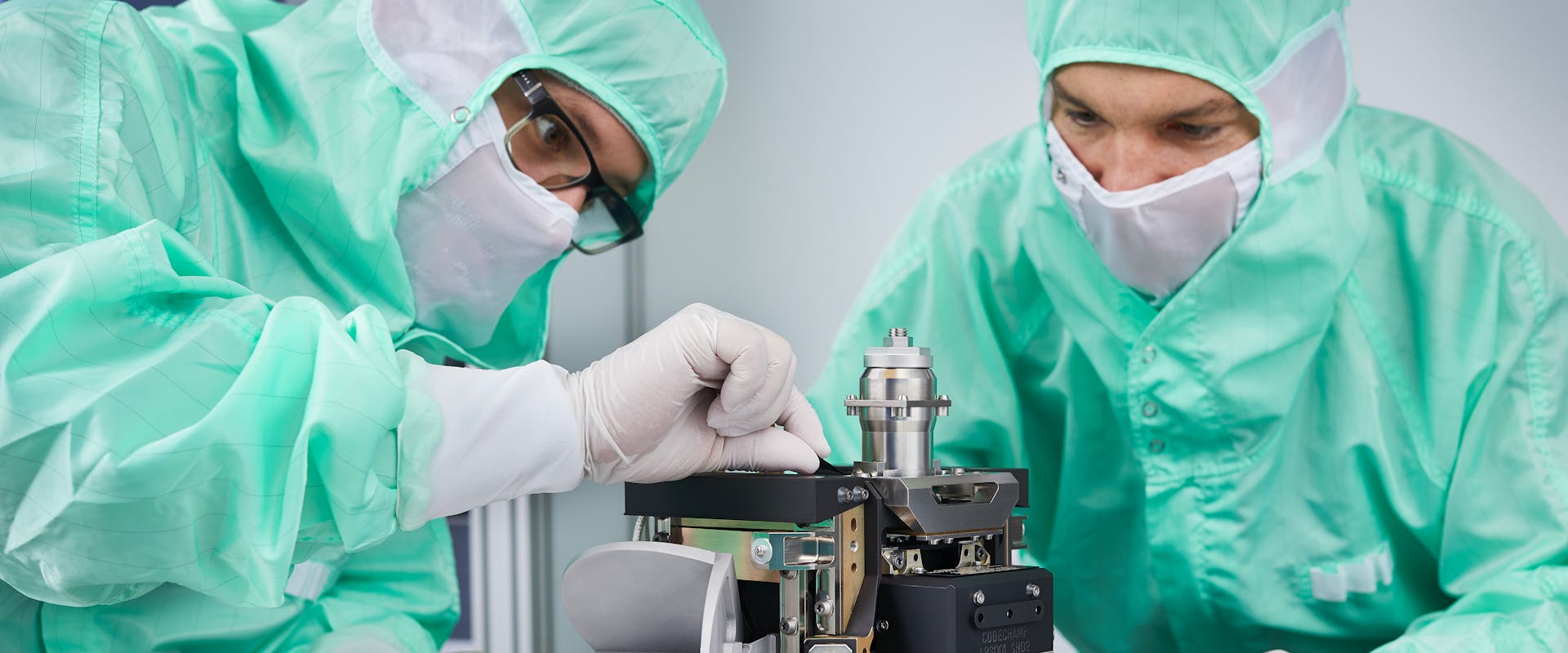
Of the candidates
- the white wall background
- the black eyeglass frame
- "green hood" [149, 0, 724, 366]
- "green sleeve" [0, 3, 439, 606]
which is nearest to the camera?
"green sleeve" [0, 3, 439, 606]

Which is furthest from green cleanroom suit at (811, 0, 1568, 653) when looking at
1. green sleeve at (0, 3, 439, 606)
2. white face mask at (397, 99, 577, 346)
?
green sleeve at (0, 3, 439, 606)

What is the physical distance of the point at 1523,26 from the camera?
1.48 metres

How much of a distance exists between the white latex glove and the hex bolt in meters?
0.11

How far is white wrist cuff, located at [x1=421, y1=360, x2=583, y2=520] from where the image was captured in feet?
3.03

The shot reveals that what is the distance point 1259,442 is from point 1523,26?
2.20 feet

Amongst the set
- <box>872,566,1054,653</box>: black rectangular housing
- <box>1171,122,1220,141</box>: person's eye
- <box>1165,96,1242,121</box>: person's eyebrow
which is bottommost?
<box>872,566,1054,653</box>: black rectangular housing

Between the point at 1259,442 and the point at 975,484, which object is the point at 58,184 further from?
the point at 1259,442

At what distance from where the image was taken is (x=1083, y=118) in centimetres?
135

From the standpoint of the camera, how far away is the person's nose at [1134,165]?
50.4 inches

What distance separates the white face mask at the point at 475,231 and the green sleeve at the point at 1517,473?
1083 mm

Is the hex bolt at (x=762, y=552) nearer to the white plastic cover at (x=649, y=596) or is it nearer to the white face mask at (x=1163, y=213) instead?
the white plastic cover at (x=649, y=596)

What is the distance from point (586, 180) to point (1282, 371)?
0.87m

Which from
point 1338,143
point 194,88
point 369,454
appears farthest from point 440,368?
point 1338,143

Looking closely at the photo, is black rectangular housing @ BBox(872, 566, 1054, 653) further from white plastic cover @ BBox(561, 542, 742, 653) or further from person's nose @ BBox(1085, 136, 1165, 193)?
person's nose @ BBox(1085, 136, 1165, 193)
